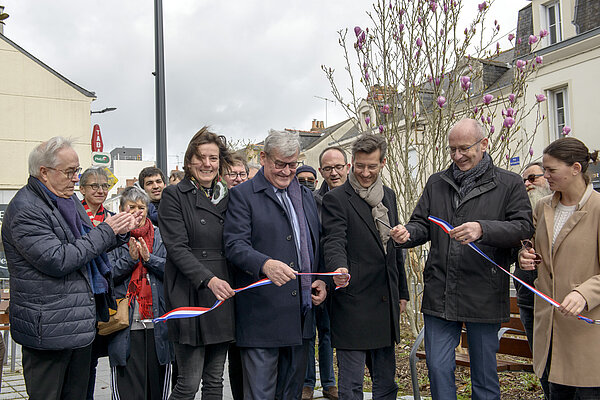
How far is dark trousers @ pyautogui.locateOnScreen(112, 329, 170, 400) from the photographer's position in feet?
15.6

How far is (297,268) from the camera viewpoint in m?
4.18

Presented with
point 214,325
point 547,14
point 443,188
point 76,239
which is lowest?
point 214,325

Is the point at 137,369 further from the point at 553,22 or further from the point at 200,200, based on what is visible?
the point at 553,22

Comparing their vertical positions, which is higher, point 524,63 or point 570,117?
point 570,117

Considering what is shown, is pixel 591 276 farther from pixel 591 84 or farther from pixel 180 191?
pixel 591 84

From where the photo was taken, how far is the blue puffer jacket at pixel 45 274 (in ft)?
12.1

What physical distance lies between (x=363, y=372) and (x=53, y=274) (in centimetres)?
221

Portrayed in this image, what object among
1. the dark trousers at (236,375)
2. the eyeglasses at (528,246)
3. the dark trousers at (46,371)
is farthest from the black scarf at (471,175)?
the dark trousers at (46,371)

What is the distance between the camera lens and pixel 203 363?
13.5 feet

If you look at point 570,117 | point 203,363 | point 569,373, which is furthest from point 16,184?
point 569,373

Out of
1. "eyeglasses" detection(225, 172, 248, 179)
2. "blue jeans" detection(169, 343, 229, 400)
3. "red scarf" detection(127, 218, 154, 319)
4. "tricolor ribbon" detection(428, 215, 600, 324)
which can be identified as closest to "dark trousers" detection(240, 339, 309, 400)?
"blue jeans" detection(169, 343, 229, 400)

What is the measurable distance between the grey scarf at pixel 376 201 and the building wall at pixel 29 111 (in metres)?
21.7

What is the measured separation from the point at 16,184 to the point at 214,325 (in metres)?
22.4

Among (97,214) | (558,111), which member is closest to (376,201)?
(97,214)
